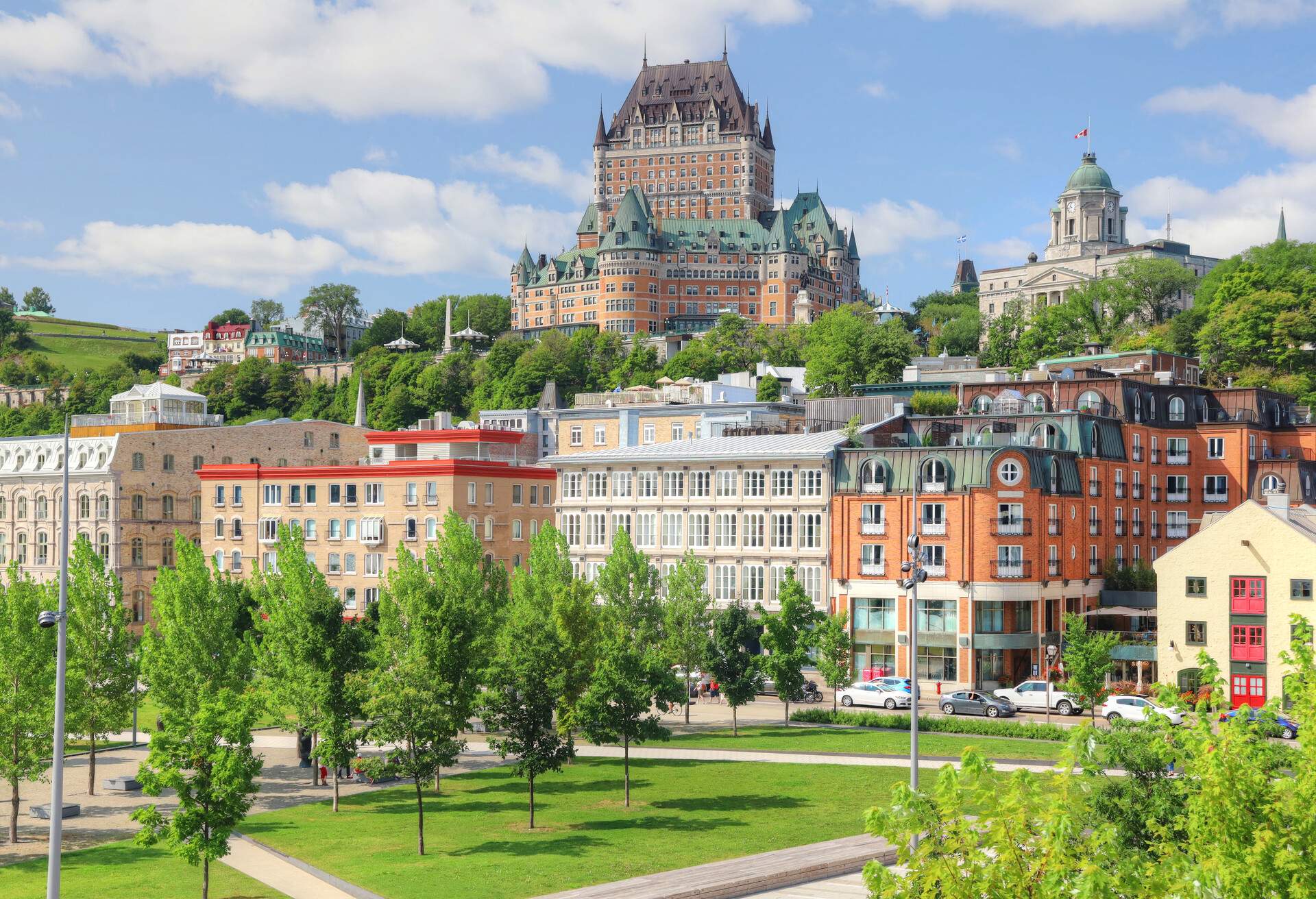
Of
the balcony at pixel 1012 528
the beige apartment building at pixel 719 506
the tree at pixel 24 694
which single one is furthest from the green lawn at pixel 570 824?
the beige apartment building at pixel 719 506

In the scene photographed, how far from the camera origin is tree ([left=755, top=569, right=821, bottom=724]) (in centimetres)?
6450

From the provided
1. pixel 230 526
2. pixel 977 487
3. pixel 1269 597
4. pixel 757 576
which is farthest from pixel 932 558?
pixel 230 526

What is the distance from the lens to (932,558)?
7725 cm

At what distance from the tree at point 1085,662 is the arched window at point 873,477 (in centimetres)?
1783

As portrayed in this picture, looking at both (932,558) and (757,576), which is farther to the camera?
(757,576)

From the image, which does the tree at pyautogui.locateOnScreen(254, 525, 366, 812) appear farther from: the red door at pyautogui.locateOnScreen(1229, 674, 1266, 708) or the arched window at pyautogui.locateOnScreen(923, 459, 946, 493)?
the red door at pyautogui.locateOnScreen(1229, 674, 1266, 708)

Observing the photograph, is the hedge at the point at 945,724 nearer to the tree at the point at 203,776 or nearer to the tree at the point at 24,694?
the tree at the point at 203,776

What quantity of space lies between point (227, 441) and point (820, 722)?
203ft

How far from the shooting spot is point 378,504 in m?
96.5

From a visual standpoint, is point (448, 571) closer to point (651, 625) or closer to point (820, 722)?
point (651, 625)

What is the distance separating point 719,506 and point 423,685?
4206cm

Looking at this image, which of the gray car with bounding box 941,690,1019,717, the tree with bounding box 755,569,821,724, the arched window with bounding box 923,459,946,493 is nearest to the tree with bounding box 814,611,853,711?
the tree with bounding box 755,569,821,724

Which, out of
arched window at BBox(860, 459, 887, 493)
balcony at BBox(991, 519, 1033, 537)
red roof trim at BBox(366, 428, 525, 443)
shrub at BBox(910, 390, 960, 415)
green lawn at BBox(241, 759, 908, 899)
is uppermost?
shrub at BBox(910, 390, 960, 415)

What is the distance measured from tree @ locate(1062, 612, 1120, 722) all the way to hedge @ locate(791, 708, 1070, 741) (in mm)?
2110
